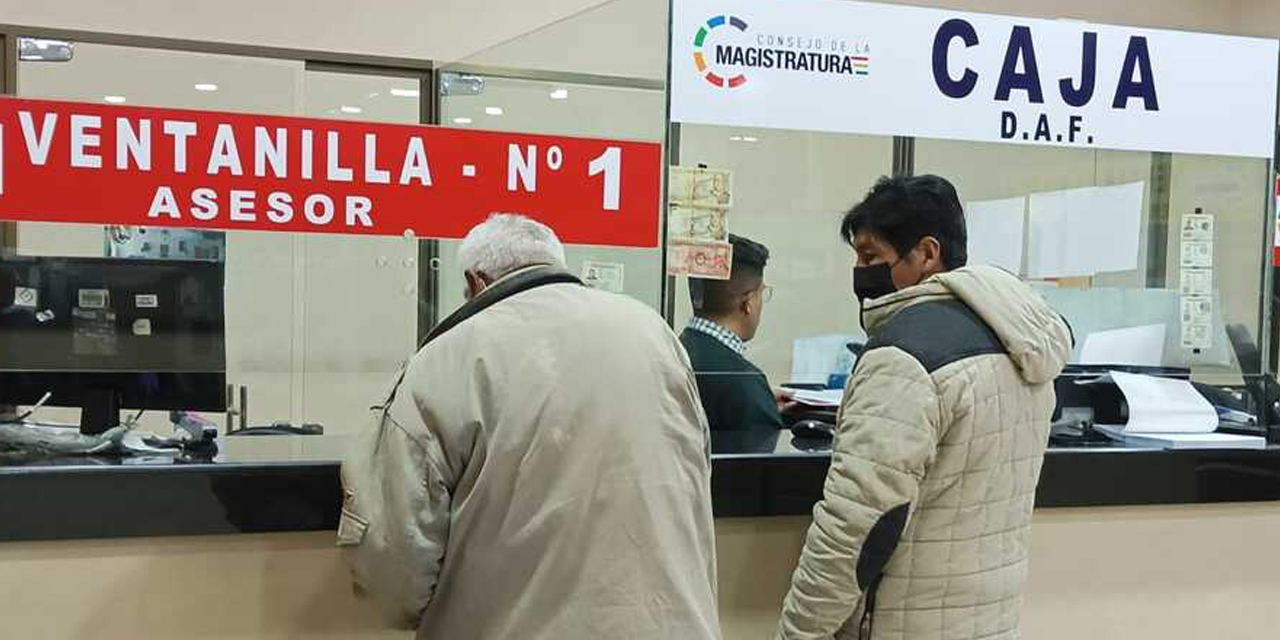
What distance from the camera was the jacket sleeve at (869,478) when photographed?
4.97ft

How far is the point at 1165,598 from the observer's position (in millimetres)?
2270

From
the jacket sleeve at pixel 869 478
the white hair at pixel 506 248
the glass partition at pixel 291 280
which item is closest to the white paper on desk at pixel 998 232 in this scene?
the jacket sleeve at pixel 869 478

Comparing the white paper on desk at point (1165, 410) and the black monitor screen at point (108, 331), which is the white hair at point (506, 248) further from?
the white paper on desk at point (1165, 410)

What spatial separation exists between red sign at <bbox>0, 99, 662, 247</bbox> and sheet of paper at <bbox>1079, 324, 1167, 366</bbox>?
3.97 feet

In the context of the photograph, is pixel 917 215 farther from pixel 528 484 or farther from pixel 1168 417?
pixel 1168 417

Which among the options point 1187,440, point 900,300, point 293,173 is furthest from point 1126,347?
point 293,173

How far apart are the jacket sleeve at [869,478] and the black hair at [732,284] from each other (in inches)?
38.6

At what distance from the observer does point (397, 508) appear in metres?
1.46

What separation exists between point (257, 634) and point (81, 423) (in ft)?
2.14

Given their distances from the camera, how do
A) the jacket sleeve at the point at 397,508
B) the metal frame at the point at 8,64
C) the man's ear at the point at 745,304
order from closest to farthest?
the jacket sleeve at the point at 397,508
the man's ear at the point at 745,304
the metal frame at the point at 8,64

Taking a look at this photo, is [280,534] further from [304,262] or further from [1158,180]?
[304,262]

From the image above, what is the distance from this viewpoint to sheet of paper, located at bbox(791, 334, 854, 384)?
3.02 meters

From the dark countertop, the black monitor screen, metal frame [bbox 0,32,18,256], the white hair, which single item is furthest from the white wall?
metal frame [bbox 0,32,18,256]

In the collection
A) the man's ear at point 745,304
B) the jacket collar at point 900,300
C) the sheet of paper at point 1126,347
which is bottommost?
the sheet of paper at point 1126,347
